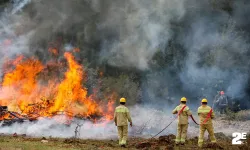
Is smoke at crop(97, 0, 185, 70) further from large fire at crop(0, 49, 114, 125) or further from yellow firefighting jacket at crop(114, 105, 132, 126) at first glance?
yellow firefighting jacket at crop(114, 105, 132, 126)

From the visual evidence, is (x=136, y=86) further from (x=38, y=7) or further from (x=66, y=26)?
(x=38, y=7)

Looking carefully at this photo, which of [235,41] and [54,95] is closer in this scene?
[54,95]

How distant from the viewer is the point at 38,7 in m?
25.1

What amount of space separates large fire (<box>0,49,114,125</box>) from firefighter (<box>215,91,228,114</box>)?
7377 mm

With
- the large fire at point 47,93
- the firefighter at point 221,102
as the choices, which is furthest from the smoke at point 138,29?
the firefighter at point 221,102

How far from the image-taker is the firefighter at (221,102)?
24147 mm

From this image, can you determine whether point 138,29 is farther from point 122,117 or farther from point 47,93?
point 122,117

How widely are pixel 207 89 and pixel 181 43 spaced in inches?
157

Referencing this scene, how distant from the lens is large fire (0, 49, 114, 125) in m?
19.4

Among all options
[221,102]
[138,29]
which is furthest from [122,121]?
[221,102]

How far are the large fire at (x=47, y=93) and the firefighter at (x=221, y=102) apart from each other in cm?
738

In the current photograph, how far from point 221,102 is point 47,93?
39.5 feet

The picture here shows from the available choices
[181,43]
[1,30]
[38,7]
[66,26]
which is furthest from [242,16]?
[1,30]

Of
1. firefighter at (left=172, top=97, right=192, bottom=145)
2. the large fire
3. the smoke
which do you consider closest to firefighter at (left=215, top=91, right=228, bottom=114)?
the smoke
